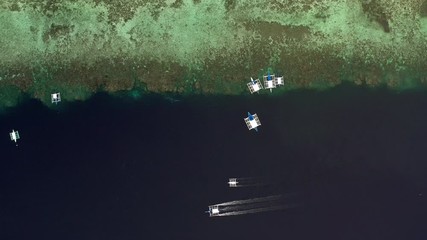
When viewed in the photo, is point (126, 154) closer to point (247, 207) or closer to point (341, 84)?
point (247, 207)

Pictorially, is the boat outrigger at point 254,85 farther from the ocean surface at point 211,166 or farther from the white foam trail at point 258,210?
the white foam trail at point 258,210

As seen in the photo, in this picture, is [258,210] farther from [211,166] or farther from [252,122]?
[252,122]

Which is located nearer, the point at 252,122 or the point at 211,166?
the point at 211,166

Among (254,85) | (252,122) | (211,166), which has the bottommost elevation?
(211,166)

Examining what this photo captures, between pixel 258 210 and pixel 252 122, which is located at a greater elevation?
pixel 252 122

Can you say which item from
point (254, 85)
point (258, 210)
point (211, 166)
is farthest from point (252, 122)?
point (258, 210)

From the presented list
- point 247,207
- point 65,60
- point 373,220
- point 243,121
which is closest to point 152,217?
point 247,207

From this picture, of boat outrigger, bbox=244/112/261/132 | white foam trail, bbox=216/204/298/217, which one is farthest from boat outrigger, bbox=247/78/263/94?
white foam trail, bbox=216/204/298/217

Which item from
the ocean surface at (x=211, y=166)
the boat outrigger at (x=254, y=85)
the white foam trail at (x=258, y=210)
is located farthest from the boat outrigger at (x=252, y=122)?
the white foam trail at (x=258, y=210)
